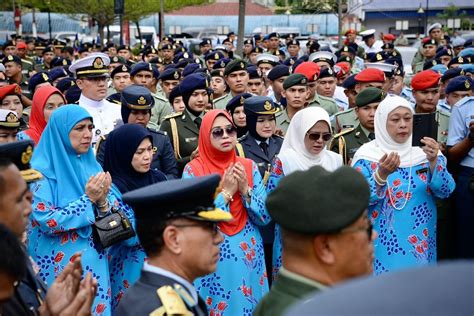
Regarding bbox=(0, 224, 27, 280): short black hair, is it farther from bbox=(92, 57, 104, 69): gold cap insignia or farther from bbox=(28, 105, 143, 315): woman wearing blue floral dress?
bbox=(92, 57, 104, 69): gold cap insignia

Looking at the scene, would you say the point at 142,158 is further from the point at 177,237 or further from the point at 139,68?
the point at 139,68

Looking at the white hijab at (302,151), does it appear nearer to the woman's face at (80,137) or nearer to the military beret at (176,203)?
the woman's face at (80,137)

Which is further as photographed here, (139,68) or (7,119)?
(139,68)

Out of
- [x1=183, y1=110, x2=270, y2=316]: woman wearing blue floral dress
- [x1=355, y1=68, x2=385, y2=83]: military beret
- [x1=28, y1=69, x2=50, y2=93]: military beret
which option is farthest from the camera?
[x1=28, y1=69, x2=50, y2=93]: military beret

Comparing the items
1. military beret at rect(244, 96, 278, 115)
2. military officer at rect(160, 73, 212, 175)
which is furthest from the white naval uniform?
military beret at rect(244, 96, 278, 115)

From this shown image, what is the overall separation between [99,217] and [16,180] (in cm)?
185

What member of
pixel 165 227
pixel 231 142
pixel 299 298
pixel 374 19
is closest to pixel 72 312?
pixel 165 227

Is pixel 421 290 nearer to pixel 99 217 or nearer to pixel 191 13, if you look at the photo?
pixel 99 217

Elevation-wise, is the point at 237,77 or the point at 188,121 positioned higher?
the point at 237,77

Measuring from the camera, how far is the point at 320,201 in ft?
8.42

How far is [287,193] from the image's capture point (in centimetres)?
266

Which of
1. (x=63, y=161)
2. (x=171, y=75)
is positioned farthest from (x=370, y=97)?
(x=171, y=75)

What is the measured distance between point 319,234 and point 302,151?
3521mm

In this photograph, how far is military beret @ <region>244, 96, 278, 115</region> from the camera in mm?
6766
